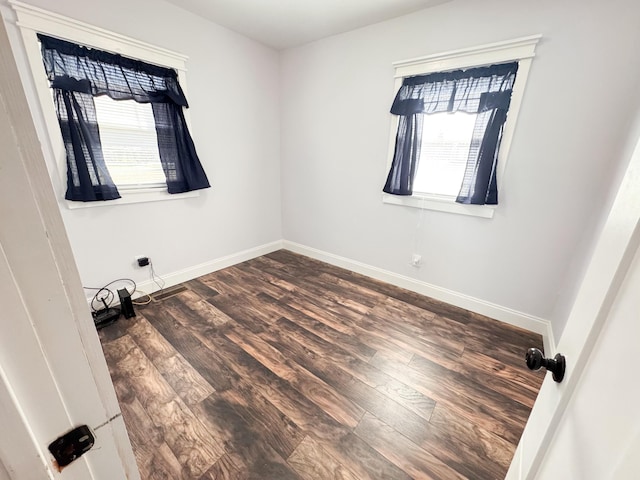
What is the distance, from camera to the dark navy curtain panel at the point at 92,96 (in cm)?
183

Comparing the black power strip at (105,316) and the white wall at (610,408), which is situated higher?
the white wall at (610,408)

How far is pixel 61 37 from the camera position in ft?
5.90

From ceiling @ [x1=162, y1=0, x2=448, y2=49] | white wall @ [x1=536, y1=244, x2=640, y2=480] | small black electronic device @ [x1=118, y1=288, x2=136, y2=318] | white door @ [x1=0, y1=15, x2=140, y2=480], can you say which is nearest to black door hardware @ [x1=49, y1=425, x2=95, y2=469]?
white door @ [x1=0, y1=15, x2=140, y2=480]

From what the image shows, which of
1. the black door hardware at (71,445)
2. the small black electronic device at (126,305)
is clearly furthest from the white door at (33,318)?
the small black electronic device at (126,305)

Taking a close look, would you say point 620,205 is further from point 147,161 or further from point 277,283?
point 147,161

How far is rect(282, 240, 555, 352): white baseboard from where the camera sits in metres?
2.15

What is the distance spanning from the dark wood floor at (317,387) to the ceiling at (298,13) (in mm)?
2628

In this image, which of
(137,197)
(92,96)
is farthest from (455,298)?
(92,96)

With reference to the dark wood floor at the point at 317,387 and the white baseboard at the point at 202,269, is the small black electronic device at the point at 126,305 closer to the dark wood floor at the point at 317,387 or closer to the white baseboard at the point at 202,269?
the dark wood floor at the point at 317,387

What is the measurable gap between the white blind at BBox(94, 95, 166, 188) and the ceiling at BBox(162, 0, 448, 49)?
1.02 meters

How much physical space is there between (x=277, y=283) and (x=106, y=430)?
2.44m

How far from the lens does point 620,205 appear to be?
1.88ft

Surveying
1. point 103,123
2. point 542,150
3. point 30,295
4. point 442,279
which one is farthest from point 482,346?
point 103,123

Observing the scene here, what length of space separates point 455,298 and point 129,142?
132 inches
